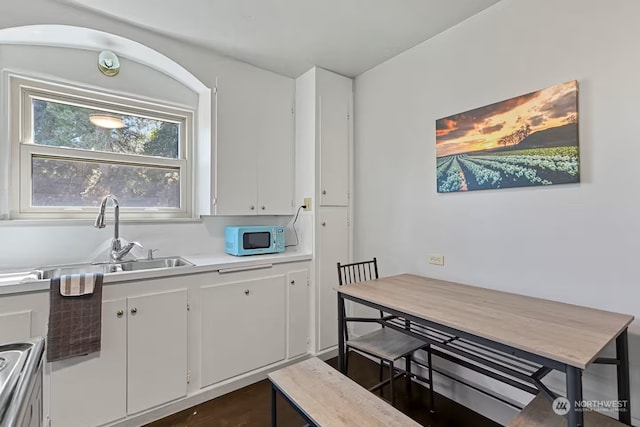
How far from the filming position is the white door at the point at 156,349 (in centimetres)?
193

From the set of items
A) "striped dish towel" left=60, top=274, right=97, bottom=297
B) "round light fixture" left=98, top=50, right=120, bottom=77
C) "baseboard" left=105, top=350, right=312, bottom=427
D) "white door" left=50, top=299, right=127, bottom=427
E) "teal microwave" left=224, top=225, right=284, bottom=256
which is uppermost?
"round light fixture" left=98, top=50, right=120, bottom=77

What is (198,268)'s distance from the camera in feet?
7.14

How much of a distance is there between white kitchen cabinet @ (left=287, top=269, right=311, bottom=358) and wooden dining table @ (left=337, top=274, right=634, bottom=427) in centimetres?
71

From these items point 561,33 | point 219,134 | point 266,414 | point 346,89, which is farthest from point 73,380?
point 561,33

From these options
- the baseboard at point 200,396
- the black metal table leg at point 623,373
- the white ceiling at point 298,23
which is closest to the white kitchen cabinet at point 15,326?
the baseboard at point 200,396

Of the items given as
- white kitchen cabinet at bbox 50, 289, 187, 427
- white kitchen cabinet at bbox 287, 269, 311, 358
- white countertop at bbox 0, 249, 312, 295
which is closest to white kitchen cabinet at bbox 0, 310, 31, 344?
white countertop at bbox 0, 249, 312, 295

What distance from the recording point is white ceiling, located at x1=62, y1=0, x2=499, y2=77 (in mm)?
1995

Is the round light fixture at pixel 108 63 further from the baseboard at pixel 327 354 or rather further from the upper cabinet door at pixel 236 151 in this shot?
the baseboard at pixel 327 354

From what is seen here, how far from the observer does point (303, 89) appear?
2965 mm

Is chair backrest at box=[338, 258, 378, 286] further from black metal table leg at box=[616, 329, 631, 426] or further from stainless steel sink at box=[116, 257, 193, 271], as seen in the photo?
black metal table leg at box=[616, 329, 631, 426]

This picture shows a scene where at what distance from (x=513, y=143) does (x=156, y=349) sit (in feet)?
8.51

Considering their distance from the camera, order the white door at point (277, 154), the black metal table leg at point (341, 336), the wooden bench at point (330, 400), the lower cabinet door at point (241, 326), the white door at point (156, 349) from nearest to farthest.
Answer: the wooden bench at point (330, 400) → the white door at point (156, 349) → the black metal table leg at point (341, 336) → the lower cabinet door at point (241, 326) → the white door at point (277, 154)

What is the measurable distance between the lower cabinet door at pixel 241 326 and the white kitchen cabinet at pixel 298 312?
2.7 inches

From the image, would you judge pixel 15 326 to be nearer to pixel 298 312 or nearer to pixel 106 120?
pixel 106 120
